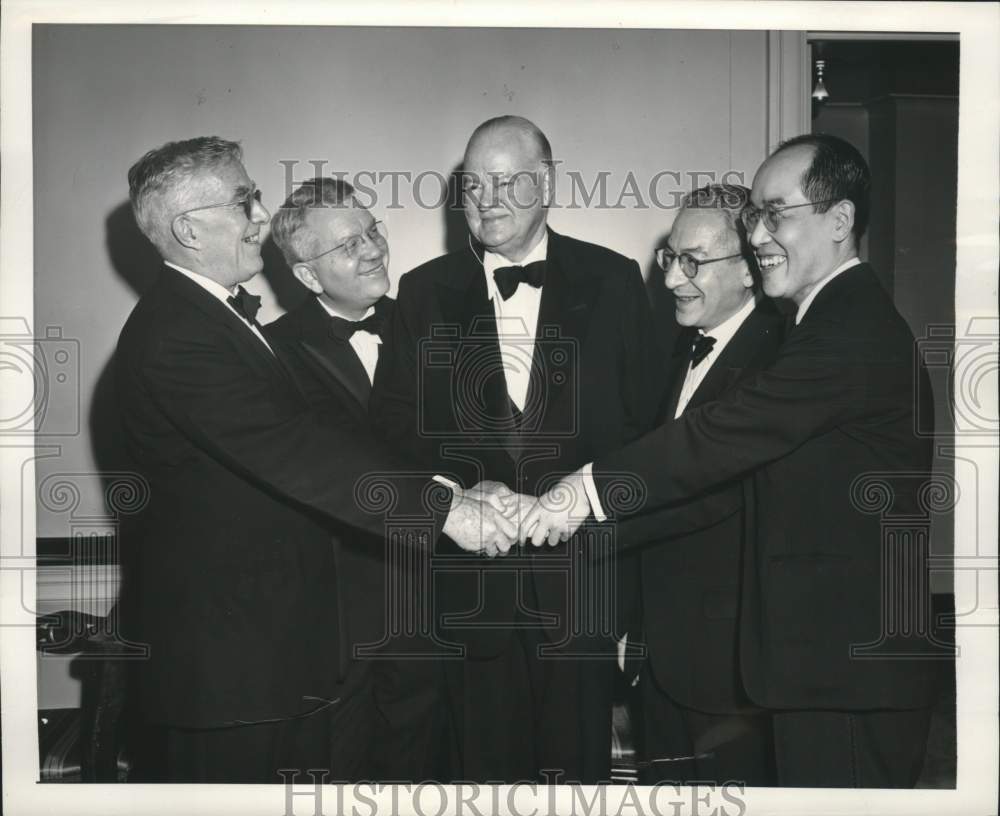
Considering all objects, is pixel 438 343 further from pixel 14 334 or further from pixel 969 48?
pixel 969 48

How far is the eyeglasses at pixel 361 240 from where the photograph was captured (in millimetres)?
2719

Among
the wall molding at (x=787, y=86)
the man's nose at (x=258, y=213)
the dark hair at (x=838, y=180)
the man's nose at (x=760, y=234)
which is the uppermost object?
the wall molding at (x=787, y=86)

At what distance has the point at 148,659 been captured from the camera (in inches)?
107

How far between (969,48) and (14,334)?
2.65 meters

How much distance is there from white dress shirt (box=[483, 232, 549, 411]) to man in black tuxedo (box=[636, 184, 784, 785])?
1.12 ft

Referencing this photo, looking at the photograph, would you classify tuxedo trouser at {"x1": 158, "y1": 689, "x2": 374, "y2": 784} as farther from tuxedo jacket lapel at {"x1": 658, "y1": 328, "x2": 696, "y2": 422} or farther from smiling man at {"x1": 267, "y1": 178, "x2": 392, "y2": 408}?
tuxedo jacket lapel at {"x1": 658, "y1": 328, "x2": 696, "y2": 422}

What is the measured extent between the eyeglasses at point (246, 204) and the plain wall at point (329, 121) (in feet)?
0.14

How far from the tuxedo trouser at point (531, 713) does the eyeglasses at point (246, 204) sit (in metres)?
1.30

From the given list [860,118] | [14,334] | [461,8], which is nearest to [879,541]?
[860,118]

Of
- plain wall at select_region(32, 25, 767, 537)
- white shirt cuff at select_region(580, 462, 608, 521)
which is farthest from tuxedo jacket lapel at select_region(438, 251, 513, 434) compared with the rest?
white shirt cuff at select_region(580, 462, 608, 521)

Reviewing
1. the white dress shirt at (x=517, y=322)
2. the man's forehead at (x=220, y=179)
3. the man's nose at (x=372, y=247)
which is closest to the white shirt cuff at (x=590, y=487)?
the white dress shirt at (x=517, y=322)

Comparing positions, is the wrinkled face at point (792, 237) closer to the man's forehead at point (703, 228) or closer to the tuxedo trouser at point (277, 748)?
the man's forehead at point (703, 228)

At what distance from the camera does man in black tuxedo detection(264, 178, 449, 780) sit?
2.71 metres

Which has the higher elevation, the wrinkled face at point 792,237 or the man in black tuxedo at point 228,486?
the wrinkled face at point 792,237
